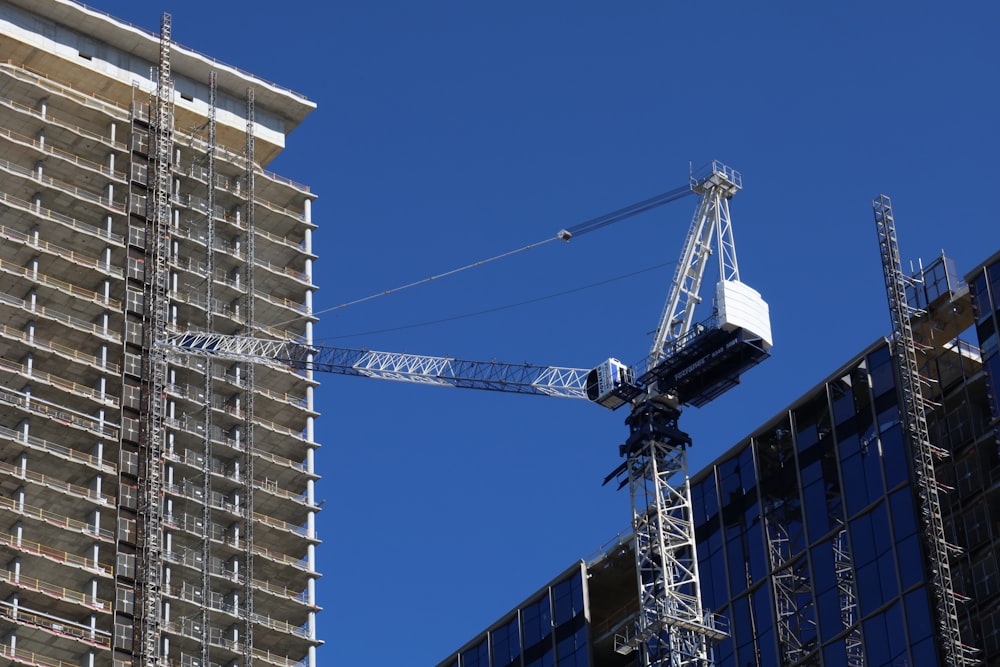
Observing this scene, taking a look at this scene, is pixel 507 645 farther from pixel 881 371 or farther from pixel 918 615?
pixel 918 615

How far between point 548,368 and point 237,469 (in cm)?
2992

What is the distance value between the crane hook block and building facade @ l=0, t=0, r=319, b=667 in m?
38.6

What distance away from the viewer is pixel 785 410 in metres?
129

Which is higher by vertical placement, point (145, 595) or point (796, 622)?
point (145, 595)

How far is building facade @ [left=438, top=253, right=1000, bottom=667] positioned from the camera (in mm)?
118000

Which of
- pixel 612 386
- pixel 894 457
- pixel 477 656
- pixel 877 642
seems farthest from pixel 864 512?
pixel 477 656

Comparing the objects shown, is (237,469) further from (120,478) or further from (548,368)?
(548,368)

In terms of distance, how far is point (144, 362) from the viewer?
6417 inches

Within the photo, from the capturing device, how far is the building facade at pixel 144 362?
153 metres

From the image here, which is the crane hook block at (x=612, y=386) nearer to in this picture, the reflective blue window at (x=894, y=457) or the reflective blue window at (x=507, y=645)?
the reflective blue window at (x=894, y=457)

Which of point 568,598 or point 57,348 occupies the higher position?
point 57,348

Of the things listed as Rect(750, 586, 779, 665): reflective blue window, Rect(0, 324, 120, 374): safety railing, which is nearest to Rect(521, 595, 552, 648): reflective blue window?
Rect(750, 586, 779, 665): reflective blue window

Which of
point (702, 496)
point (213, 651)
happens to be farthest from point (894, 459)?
point (213, 651)

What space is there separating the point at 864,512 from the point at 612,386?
58.7 feet
